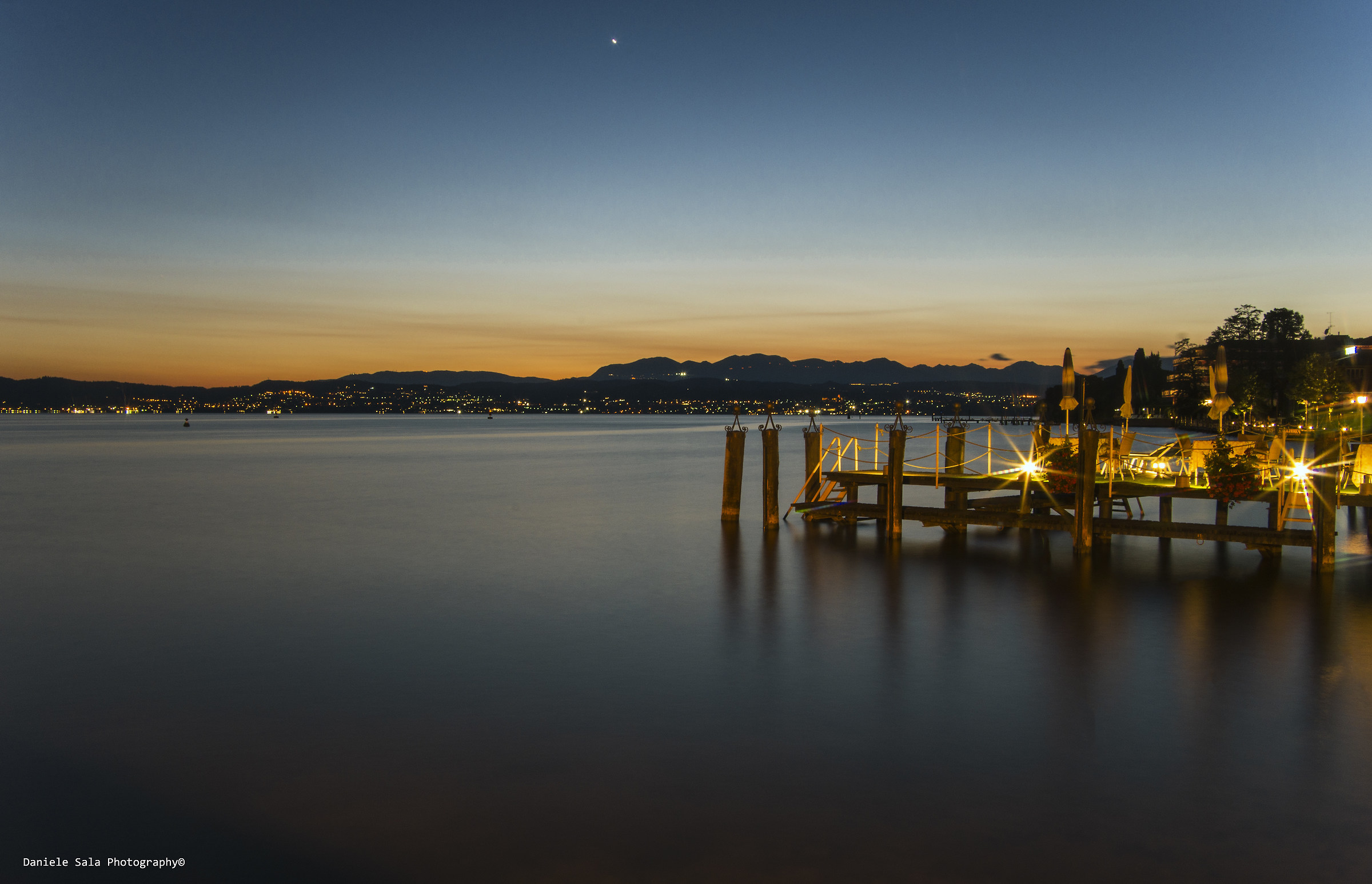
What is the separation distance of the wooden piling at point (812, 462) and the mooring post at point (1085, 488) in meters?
5.77

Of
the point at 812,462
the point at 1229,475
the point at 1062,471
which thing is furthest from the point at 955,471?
the point at 1229,475

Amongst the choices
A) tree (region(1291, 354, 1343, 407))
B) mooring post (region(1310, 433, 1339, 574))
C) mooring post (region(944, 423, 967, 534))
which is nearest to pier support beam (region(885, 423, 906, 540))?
mooring post (region(944, 423, 967, 534))

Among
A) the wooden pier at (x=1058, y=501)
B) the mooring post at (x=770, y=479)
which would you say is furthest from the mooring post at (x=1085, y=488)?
the mooring post at (x=770, y=479)

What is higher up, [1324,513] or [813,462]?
[813,462]

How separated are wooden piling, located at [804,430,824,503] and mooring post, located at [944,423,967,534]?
3041 mm

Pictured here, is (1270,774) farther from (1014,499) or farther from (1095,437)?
(1014,499)

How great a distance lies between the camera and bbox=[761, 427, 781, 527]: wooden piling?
21.4 metres

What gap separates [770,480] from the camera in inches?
868

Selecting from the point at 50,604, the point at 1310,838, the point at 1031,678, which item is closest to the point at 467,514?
the point at 50,604

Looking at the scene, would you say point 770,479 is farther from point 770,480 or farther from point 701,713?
point 701,713

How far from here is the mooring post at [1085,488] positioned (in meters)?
16.8

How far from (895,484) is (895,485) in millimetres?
31

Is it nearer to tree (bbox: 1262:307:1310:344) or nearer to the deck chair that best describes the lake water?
the deck chair

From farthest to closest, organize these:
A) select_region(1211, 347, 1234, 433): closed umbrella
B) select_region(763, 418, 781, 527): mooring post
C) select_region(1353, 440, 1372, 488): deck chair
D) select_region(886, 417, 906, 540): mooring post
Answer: select_region(1211, 347, 1234, 433): closed umbrella, select_region(763, 418, 781, 527): mooring post, select_region(886, 417, 906, 540): mooring post, select_region(1353, 440, 1372, 488): deck chair
